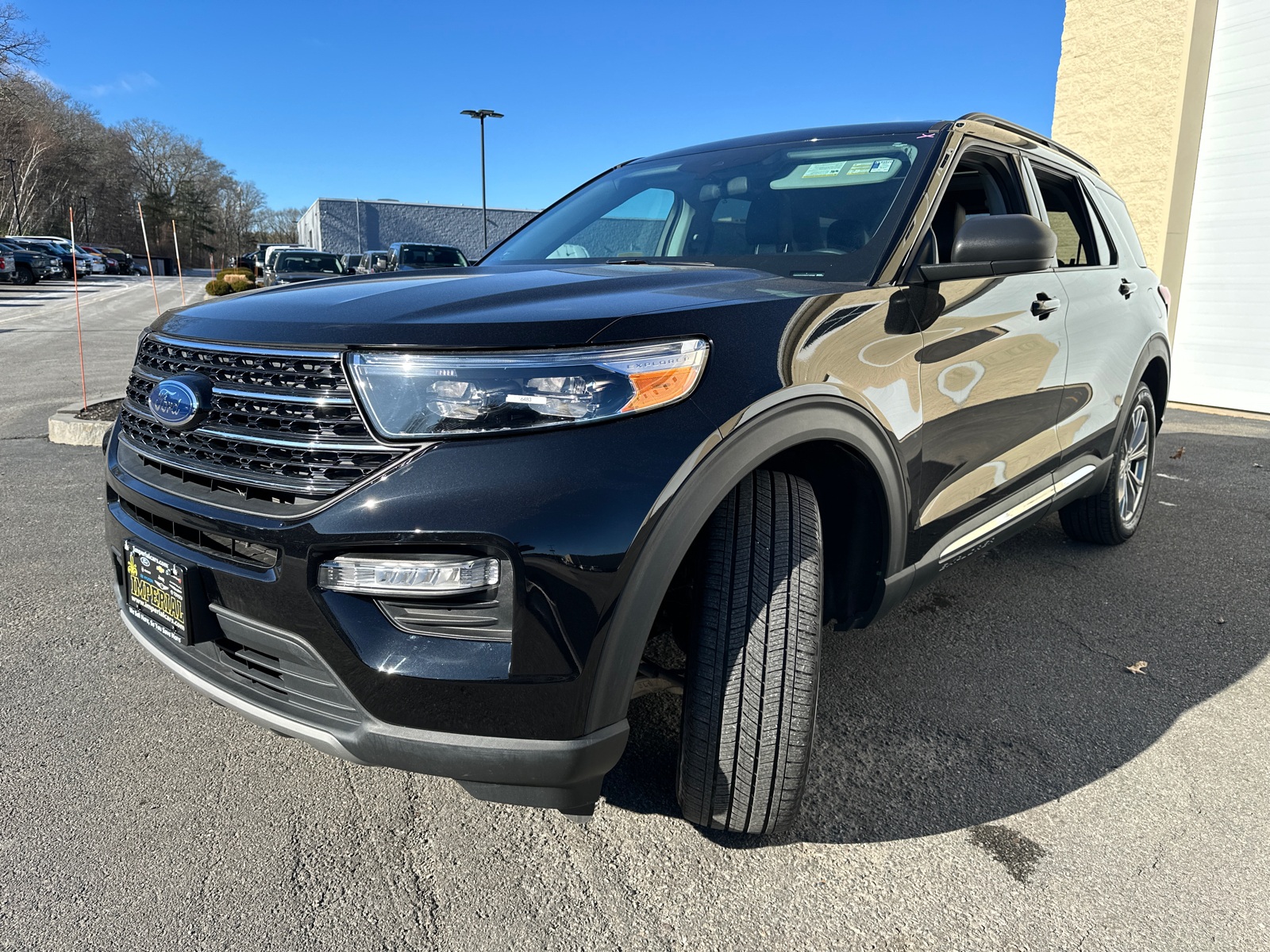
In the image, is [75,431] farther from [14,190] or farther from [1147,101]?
[14,190]

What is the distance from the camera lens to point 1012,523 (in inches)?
110

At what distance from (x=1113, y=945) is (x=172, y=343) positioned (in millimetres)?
2341

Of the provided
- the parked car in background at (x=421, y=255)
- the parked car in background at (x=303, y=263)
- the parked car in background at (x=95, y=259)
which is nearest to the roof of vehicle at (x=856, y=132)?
the parked car in background at (x=421, y=255)

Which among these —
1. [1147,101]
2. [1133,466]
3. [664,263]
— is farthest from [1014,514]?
[1147,101]

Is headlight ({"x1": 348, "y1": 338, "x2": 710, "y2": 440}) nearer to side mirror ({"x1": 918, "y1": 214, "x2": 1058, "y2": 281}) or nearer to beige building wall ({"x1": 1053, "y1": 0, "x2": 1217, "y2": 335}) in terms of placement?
side mirror ({"x1": 918, "y1": 214, "x2": 1058, "y2": 281})

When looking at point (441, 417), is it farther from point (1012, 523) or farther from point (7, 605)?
point (7, 605)

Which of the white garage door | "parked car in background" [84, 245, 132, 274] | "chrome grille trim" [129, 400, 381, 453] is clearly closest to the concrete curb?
"chrome grille trim" [129, 400, 381, 453]

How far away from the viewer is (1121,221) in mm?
3965

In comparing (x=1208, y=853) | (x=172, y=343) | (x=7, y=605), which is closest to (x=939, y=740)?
(x=1208, y=853)

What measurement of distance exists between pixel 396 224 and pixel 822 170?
157ft

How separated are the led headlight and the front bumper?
6.1 inches

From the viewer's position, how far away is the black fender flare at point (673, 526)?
4.93 feet

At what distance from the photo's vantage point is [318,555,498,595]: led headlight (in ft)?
4.77

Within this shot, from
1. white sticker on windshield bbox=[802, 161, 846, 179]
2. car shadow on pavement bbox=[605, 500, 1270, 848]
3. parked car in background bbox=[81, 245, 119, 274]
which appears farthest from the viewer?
parked car in background bbox=[81, 245, 119, 274]
